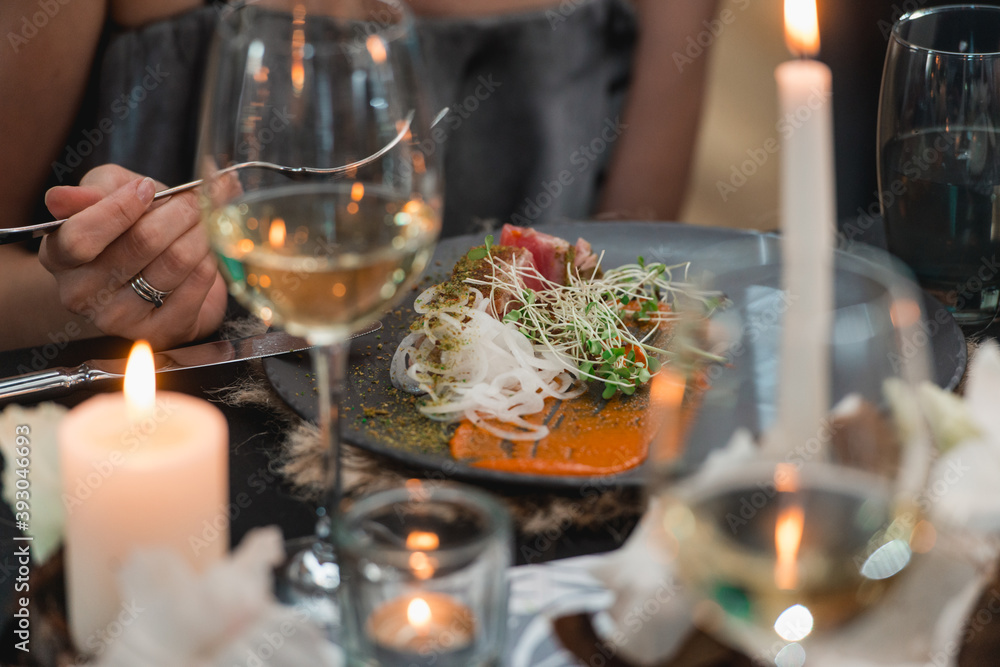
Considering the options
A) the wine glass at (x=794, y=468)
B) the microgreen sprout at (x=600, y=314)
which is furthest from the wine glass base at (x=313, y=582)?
the microgreen sprout at (x=600, y=314)

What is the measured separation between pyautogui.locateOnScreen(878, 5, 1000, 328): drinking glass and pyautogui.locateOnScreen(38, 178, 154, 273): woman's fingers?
869mm

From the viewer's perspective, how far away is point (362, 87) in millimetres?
608

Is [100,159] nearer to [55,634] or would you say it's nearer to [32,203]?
[32,203]

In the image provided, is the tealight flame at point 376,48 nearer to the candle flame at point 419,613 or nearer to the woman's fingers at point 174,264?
the candle flame at point 419,613

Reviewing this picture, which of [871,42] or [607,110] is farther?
[871,42]

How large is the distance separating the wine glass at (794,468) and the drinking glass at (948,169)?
64cm

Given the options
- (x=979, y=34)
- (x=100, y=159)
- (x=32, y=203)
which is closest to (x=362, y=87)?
(x=979, y=34)

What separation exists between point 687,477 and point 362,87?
32cm

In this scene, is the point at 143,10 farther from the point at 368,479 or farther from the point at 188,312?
the point at 368,479

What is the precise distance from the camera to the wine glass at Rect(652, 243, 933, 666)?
1.56 ft

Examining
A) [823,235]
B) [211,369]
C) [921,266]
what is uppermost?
[823,235]

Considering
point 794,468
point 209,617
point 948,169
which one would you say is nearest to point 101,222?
point 209,617

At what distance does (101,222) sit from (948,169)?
0.95 metres

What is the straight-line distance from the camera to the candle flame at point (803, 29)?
0.59 metres
